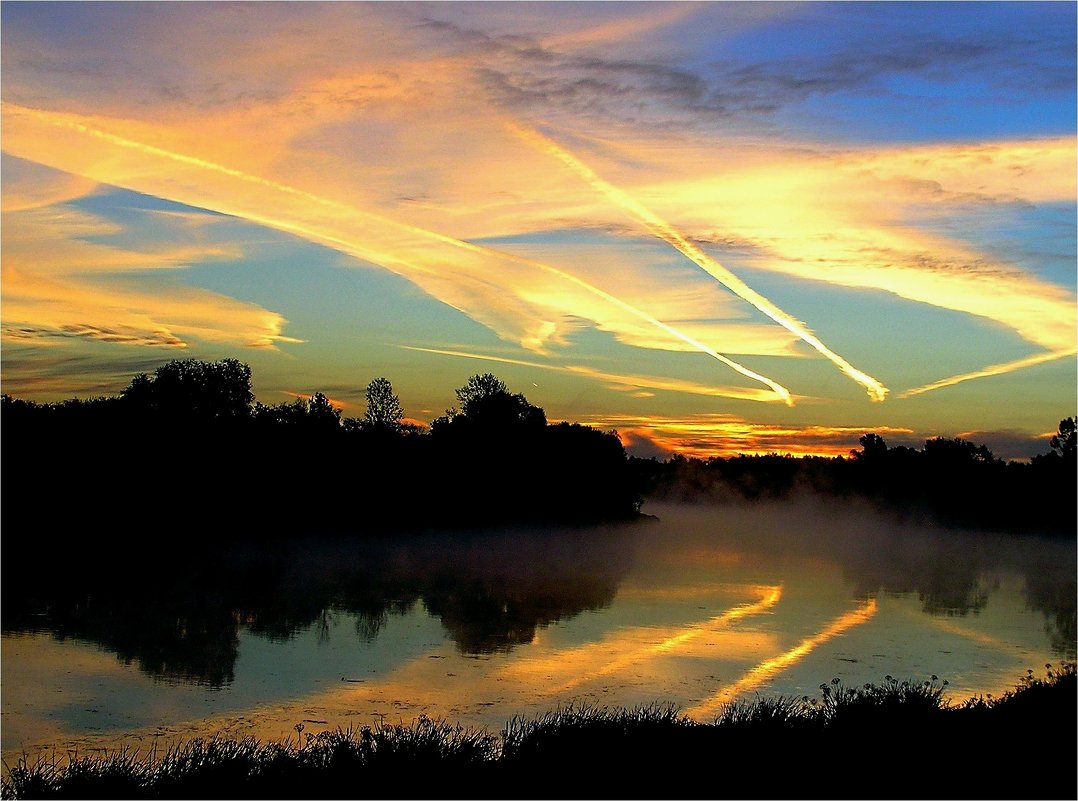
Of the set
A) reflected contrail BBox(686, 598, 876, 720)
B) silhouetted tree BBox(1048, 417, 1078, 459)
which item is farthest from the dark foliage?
reflected contrail BBox(686, 598, 876, 720)

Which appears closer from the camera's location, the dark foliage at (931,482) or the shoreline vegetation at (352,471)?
the shoreline vegetation at (352,471)

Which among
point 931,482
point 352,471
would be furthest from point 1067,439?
point 352,471

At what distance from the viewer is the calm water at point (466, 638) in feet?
48.4

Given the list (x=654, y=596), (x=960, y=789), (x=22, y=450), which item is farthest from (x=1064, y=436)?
(x=960, y=789)

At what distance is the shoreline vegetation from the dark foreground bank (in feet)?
84.3

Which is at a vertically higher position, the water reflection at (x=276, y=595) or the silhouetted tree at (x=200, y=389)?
the silhouetted tree at (x=200, y=389)

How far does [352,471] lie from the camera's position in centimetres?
4888

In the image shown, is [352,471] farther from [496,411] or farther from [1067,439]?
[1067,439]

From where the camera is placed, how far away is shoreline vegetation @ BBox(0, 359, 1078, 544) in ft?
119

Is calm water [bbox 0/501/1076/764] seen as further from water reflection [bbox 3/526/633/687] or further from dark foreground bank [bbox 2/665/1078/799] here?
dark foreground bank [bbox 2/665/1078/799]

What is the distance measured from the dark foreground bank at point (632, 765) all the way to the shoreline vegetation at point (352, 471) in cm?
2570

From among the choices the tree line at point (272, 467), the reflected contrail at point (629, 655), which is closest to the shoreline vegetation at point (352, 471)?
the tree line at point (272, 467)

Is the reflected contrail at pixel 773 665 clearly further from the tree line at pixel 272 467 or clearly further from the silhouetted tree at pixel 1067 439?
the silhouetted tree at pixel 1067 439

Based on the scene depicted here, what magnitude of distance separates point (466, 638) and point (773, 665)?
6258 mm
